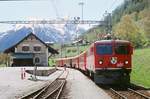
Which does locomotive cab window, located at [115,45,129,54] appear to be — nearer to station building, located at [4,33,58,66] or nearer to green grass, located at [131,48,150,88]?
green grass, located at [131,48,150,88]

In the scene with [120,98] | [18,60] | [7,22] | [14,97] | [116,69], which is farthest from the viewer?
[18,60]

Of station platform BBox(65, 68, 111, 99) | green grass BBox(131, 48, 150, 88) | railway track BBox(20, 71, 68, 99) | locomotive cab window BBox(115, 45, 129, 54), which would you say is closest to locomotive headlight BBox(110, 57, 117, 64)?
locomotive cab window BBox(115, 45, 129, 54)

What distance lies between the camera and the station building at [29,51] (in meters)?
105

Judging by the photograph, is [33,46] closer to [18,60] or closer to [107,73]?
[18,60]

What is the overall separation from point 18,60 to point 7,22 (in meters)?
45.0

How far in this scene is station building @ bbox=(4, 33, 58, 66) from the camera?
344 ft

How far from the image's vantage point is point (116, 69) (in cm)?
3116

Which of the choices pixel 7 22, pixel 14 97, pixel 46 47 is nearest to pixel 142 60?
pixel 7 22

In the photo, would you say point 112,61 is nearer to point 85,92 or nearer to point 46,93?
point 85,92

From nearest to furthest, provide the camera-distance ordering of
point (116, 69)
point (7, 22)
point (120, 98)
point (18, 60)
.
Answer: point (120, 98)
point (116, 69)
point (7, 22)
point (18, 60)

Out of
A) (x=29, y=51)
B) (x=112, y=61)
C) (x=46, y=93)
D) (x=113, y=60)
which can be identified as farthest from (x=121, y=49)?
(x=29, y=51)

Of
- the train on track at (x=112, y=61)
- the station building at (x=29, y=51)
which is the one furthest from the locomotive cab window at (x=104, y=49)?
the station building at (x=29, y=51)

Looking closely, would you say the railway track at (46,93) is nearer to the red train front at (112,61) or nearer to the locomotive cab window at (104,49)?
the red train front at (112,61)

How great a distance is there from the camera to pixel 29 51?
107 m
